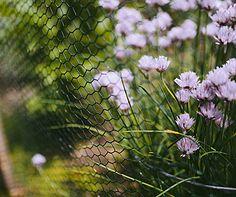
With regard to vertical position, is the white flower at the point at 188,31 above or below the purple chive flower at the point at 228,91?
above

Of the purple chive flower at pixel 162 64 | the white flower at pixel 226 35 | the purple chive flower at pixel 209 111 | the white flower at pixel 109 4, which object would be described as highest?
the white flower at pixel 109 4

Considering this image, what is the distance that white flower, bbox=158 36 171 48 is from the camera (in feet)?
6.39

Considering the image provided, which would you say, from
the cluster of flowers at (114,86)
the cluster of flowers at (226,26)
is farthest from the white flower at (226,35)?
the cluster of flowers at (114,86)

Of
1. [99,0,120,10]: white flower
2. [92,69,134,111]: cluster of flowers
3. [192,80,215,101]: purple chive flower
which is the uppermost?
[99,0,120,10]: white flower

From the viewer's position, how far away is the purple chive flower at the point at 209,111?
4.02 feet

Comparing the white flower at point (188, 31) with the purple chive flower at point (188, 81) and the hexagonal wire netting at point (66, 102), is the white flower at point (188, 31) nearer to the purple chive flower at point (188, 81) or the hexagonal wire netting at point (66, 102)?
the hexagonal wire netting at point (66, 102)

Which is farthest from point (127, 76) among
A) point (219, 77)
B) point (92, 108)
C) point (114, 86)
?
point (219, 77)

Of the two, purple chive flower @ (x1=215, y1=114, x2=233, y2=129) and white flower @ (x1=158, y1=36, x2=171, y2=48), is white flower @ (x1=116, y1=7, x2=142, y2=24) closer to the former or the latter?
white flower @ (x1=158, y1=36, x2=171, y2=48)

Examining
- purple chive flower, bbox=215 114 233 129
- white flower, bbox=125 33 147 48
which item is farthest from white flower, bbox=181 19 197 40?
purple chive flower, bbox=215 114 233 129

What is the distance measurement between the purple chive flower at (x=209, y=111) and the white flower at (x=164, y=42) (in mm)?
744

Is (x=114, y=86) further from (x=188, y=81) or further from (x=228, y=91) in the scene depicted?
(x=228, y=91)

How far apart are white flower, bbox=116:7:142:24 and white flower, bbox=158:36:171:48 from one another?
0.51 ft

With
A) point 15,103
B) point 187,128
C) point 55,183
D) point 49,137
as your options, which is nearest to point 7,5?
point 15,103

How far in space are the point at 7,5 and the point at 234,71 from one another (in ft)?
4.09
